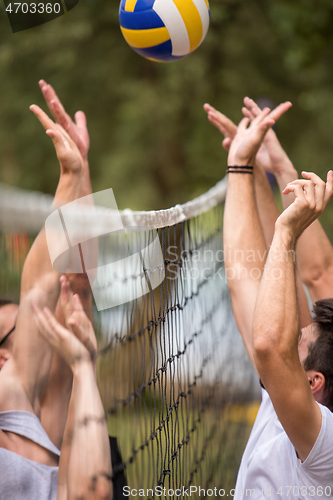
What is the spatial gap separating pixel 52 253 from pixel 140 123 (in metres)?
6.43

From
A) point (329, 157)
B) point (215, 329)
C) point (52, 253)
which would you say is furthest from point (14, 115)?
point (52, 253)

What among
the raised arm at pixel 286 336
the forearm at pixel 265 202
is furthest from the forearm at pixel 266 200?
the raised arm at pixel 286 336

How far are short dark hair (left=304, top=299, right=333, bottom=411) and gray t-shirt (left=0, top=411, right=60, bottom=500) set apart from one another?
2.68ft

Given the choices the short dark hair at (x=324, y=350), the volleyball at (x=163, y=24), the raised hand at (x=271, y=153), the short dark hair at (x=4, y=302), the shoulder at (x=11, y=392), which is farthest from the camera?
the volleyball at (x=163, y=24)

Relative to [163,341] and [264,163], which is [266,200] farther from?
[163,341]

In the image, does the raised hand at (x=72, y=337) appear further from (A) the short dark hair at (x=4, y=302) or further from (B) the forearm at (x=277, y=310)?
(B) the forearm at (x=277, y=310)

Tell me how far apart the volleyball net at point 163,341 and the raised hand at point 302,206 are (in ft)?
Result: 1.84

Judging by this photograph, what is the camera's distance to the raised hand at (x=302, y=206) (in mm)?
1367

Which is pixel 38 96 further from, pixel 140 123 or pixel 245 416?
pixel 245 416

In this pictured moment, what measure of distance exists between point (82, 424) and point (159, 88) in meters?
7.30

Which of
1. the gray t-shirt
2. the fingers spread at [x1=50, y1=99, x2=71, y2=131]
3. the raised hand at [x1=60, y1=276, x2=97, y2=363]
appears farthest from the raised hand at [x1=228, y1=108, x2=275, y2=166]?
the gray t-shirt

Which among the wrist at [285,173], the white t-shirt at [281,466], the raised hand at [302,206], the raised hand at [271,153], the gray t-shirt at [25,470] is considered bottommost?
the white t-shirt at [281,466]

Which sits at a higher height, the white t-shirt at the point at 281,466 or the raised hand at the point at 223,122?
the raised hand at the point at 223,122

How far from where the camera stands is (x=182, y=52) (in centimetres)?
292
